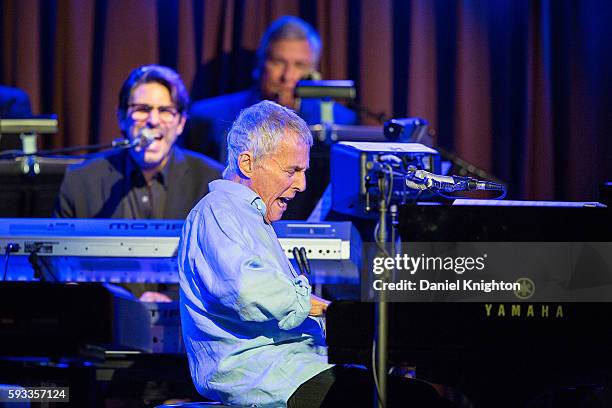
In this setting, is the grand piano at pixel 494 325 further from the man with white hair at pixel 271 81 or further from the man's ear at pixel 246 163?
the man with white hair at pixel 271 81

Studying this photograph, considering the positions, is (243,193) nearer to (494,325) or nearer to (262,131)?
(262,131)

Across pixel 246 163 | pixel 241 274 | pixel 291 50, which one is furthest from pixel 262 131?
pixel 291 50

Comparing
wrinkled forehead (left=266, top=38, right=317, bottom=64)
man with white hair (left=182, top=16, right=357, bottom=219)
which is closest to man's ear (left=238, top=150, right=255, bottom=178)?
man with white hair (left=182, top=16, right=357, bottom=219)

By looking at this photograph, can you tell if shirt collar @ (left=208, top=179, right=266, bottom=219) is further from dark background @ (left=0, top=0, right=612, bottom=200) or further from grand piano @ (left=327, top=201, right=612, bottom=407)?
dark background @ (left=0, top=0, right=612, bottom=200)

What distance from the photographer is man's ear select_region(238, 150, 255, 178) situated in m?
2.79

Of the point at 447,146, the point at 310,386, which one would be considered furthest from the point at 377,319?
the point at 447,146

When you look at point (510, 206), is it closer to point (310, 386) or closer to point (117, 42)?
point (310, 386)

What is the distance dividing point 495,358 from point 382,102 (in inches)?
117

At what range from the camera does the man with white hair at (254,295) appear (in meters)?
2.55

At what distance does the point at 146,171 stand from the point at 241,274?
1.99m

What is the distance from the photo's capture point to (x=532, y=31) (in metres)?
5.56

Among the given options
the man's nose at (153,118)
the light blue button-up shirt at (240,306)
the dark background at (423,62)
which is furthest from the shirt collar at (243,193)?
the dark background at (423,62)

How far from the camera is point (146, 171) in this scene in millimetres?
4398

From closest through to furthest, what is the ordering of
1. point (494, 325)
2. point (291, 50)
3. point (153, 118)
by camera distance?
point (494, 325)
point (153, 118)
point (291, 50)
